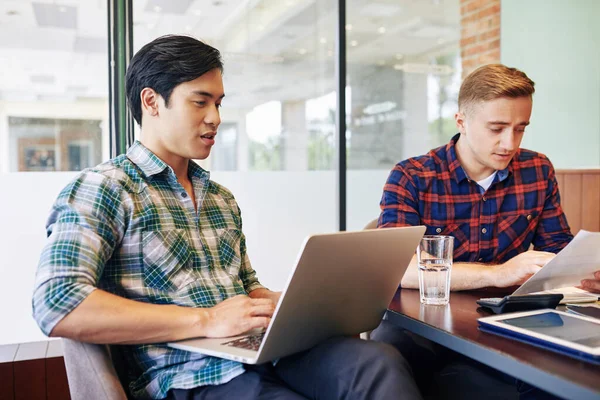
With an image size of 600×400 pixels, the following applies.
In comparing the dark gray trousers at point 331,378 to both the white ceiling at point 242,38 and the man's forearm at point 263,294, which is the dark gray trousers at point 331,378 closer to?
the man's forearm at point 263,294

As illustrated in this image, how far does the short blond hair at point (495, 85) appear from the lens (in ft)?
5.90

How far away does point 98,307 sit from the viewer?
1170mm

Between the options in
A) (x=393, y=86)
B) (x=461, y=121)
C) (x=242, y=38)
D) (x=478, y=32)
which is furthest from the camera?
(x=478, y=32)

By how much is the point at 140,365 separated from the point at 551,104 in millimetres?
Result: 3080

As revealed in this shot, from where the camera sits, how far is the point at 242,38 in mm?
3242

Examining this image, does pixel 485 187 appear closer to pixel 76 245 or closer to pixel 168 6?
pixel 76 245

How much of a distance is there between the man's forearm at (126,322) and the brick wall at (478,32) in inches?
120

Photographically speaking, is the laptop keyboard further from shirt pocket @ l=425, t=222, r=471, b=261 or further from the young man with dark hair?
shirt pocket @ l=425, t=222, r=471, b=261

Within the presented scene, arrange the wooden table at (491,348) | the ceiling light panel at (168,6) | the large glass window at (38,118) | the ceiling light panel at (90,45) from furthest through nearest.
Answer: the ceiling light panel at (168,6) → the ceiling light panel at (90,45) → the large glass window at (38,118) → the wooden table at (491,348)

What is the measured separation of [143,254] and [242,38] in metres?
2.12

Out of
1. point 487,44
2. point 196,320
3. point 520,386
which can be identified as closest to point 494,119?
point 520,386

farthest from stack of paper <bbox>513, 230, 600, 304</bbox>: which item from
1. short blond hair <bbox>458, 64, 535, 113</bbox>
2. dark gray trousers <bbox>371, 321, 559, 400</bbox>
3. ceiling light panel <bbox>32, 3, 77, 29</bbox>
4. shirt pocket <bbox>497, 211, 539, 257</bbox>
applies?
ceiling light panel <bbox>32, 3, 77, 29</bbox>

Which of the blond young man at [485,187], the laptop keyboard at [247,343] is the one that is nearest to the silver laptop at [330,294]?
the laptop keyboard at [247,343]

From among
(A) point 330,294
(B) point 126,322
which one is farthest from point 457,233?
(B) point 126,322
